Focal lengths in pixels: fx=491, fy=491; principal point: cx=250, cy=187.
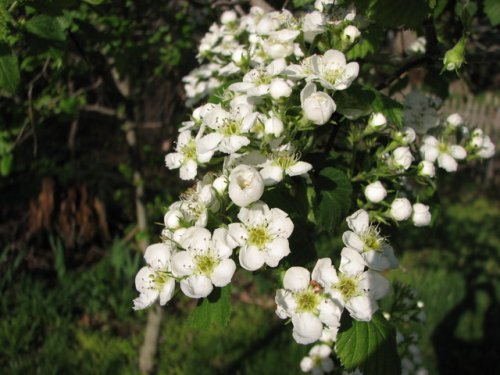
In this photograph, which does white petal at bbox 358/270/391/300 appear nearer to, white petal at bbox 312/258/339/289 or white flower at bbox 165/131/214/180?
white petal at bbox 312/258/339/289

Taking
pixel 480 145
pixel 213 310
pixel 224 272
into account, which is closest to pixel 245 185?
pixel 224 272

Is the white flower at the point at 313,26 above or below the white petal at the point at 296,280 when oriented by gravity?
above

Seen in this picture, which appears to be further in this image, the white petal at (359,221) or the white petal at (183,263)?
the white petal at (359,221)

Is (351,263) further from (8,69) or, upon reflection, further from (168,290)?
(8,69)

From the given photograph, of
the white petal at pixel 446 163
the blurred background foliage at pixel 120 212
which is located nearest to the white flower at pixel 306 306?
the blurred background foliage at pixel 120 212

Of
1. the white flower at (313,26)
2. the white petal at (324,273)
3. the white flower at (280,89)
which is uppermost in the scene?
the white flower at (313,26)

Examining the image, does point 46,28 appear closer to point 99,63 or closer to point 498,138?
point 99,63

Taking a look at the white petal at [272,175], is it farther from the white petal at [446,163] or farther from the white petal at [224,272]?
the white petal at [446,163]

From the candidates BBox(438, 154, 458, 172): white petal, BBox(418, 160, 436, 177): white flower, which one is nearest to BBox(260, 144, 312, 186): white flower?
BBox(418, 160, 436, 177): white flower
